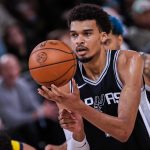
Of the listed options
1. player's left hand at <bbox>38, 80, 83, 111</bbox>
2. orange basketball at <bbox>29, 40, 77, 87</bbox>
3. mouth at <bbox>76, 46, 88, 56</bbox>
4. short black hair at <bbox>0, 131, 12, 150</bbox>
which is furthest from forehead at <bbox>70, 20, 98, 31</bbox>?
short black hair at <bbox>0, 131, 12, 150</bbox>

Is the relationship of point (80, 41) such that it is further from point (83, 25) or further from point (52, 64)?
point (52, 64)

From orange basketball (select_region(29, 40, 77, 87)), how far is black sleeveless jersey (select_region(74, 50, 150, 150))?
469 mm

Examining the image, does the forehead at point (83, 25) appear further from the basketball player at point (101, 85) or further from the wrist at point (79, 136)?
the wrist at point (79, 136)

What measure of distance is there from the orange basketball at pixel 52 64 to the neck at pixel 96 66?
0.37 m

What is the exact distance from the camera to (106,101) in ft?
15.4

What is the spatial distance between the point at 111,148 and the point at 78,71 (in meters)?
0.72

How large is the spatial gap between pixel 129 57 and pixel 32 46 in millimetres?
4403

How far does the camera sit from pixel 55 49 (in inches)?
170

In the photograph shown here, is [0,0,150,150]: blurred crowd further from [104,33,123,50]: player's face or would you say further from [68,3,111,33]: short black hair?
[68,3,111,33]: short black hair

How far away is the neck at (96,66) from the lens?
15.4 ft

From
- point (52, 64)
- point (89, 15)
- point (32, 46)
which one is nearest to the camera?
point (52, 64)

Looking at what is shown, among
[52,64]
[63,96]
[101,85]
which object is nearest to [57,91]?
[63,96]

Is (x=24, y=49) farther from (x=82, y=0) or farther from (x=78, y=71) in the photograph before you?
(x=78, y=71)

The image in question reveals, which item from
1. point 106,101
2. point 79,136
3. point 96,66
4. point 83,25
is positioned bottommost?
point 79,136
